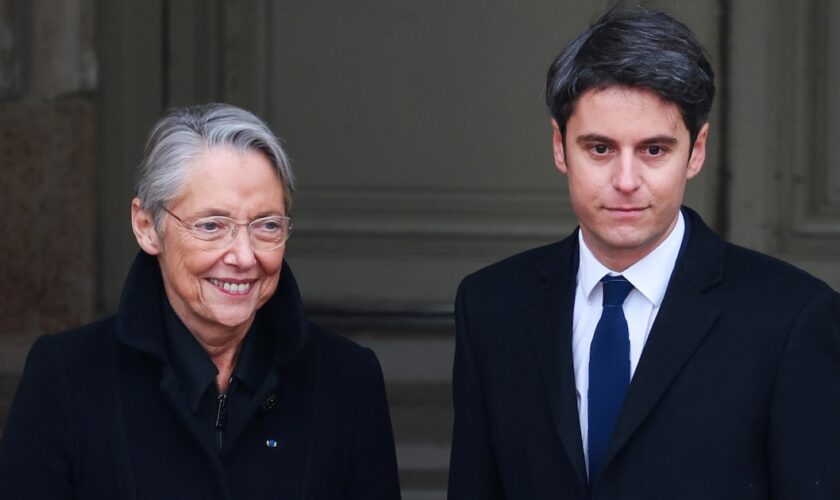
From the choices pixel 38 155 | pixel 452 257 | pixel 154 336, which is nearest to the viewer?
pixel 154 336

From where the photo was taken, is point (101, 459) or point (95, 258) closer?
point (101, 459)

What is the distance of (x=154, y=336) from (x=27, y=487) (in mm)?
332

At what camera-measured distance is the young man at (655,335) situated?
2.68m

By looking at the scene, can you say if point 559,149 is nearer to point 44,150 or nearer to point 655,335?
point 655,335

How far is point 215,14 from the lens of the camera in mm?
4641

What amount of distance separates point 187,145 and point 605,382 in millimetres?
806

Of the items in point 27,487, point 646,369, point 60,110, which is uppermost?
point 60,110

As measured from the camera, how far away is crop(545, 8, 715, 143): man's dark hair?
268 centimetres

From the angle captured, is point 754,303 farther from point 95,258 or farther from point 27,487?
point 95,258

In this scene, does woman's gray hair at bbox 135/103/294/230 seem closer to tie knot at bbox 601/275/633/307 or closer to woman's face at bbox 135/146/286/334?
woman's face at bbox 135/146/286/334

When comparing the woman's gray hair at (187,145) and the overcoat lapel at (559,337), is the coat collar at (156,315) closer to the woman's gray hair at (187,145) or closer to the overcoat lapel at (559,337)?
the woman's gray hair at (187,145)

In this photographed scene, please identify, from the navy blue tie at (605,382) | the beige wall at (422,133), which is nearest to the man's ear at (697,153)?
the navy blue tie at (605,382)

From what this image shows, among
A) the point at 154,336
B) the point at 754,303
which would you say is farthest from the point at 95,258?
the point at 754,303

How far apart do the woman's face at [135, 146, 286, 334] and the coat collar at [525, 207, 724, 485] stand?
0.47 m
